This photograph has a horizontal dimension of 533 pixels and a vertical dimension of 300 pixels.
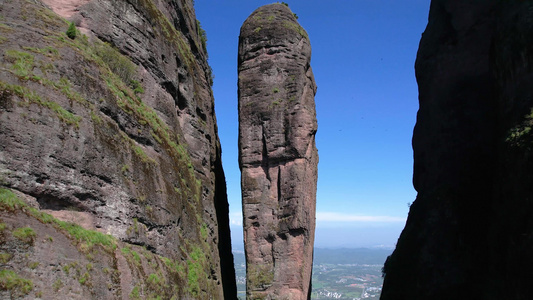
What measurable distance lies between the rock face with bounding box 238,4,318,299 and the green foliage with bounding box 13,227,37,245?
16665mm

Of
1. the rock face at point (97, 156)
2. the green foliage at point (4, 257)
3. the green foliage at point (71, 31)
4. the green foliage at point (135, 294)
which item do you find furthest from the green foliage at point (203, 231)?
the green foliage at point (4, 257)

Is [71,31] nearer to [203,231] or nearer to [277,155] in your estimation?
[203,231]

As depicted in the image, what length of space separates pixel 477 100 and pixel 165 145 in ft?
52.4

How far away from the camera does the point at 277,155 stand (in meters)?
26.9

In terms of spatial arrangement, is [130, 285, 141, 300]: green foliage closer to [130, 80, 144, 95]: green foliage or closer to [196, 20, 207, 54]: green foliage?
[130, 80, 144, 95]: green foliage

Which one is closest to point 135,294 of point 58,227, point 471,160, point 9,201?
point 58,227

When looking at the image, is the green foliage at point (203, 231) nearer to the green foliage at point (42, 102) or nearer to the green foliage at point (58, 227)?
the green foliage at point (58, 227)

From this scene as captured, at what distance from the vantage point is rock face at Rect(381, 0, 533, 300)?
16188mm

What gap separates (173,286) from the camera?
14.5m

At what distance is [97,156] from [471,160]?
1761 cm

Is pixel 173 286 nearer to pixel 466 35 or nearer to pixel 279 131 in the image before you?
pixel 279 131

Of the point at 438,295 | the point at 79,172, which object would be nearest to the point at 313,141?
the point at 438,295

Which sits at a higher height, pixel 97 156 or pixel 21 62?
pixel 21 62

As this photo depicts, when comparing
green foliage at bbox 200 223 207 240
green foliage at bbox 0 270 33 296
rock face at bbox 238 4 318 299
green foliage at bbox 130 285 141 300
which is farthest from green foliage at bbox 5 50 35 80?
rock face at bbox 238 4 318 299
